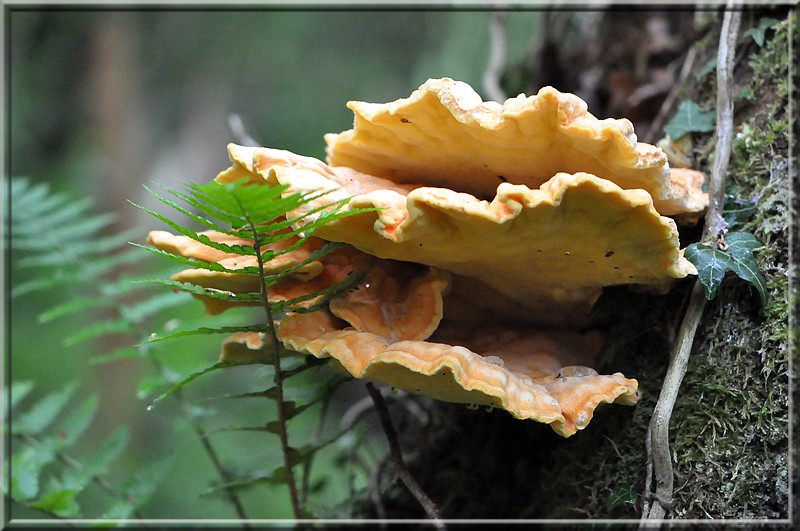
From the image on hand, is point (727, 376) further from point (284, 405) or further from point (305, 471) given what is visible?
point (305, 471)

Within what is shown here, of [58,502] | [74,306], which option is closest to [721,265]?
[58,502]

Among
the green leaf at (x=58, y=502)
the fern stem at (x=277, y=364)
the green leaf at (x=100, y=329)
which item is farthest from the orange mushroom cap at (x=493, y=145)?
the green leaf at (x=100, y=329)

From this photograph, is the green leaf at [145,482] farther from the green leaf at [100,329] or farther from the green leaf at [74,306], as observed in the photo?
the green leaf at [74,306]

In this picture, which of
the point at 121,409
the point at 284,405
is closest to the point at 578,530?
the point at 284,405

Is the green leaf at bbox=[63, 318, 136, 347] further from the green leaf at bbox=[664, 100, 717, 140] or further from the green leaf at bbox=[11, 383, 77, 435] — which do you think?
the green leaf at bbox=[664, 100, 717, 140]

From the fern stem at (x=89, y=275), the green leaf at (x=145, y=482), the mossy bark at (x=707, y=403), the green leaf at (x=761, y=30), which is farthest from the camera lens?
the fern stem at (x=89, y=275)

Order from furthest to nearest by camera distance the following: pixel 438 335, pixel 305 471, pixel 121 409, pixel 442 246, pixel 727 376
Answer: pixel 121 409, pixel 305 471, pixel 438 335, pixel 727 376, pixel 442 246

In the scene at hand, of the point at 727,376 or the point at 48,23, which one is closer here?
the point at 727,376
